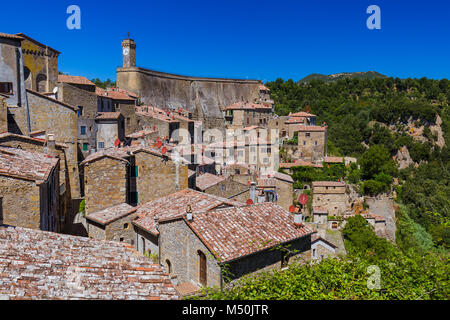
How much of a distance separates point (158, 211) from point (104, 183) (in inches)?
124

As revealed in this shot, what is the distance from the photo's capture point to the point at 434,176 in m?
54.8

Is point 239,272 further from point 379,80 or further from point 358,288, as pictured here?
point 379,80

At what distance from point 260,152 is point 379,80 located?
188 feet

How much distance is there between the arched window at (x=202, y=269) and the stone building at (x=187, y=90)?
45.8 m

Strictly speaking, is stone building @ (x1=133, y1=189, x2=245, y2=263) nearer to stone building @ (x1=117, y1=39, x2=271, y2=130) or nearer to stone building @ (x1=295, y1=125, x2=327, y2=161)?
stone building @ (x1=295, y1=125, x2=327, y2=161)

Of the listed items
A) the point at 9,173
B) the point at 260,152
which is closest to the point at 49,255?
the point at 9,173

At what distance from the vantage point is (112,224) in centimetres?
1497

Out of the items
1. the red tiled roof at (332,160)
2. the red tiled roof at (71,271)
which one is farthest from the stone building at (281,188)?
the red tiled roof at (71,271)

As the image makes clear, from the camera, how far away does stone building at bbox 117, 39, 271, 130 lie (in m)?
54.3

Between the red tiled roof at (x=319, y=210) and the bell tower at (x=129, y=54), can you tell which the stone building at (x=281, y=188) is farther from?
the bell tower at (x=129, y=54)

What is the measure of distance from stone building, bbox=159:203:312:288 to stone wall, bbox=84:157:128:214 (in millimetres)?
3852

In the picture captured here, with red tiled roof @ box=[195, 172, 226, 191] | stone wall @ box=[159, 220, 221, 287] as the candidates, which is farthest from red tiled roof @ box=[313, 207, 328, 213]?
stone wall @ box=[159, 220, 221, 287]

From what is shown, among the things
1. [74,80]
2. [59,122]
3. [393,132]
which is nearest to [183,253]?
[59,122]

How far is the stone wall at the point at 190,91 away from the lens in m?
54.8
